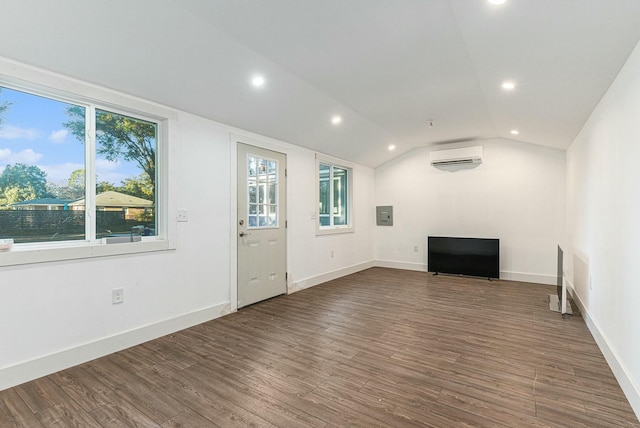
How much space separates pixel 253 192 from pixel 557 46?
342 cm

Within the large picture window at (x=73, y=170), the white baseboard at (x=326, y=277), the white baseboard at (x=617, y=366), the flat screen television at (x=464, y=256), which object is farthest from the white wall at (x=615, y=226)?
A: the large picture window at (x=73, y=170)

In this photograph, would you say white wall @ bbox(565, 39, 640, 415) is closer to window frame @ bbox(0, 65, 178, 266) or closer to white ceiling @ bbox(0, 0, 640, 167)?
white ceiling @ bbox(0, 0, 640, 167)

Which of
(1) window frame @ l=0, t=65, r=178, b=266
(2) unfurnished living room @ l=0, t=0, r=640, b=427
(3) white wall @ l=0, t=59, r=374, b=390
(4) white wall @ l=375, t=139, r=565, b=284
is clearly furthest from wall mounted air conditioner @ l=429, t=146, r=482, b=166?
(1) window frame @ l=0, t=65, r=178, b=266

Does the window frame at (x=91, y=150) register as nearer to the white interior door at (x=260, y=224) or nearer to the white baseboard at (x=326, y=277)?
the white interior door at (x=260, y=224)

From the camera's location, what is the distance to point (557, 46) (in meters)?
2.25

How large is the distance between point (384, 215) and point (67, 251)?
570 centimetres

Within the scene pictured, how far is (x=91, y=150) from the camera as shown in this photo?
9.11ft

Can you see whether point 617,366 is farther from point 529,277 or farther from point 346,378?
point 529,277

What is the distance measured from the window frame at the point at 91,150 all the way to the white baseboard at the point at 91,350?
2.40 ft

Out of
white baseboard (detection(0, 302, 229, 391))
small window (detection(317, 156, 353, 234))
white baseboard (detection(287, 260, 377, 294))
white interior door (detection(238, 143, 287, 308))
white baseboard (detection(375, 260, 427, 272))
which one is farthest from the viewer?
white baseboard (detection(375, 260, 427, 272))

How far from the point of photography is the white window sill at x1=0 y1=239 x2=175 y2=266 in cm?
230

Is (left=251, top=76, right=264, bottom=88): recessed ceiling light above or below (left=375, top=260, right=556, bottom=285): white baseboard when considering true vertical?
above

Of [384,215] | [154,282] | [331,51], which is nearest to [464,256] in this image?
[384,215]

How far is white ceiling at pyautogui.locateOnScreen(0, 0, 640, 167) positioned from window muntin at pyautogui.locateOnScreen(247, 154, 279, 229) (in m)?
0.55
